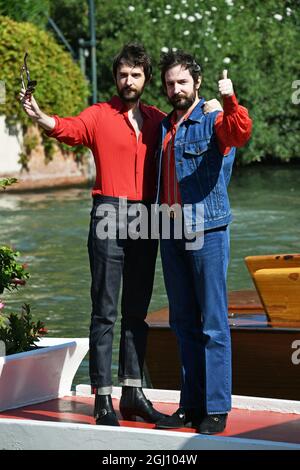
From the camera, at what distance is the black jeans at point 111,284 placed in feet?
19.2

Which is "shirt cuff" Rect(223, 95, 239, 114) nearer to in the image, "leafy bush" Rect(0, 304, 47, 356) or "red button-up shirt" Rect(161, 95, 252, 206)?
"red button-up shirt" Rect(161, 95, 252, 206)

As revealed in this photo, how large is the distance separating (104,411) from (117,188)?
102 cm

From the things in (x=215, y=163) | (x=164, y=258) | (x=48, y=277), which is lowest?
(x=48, y=277)

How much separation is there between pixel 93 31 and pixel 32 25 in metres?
1.27

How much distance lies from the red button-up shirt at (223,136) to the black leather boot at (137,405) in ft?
3.14

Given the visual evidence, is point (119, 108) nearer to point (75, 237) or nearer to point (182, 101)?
point (182, 101)

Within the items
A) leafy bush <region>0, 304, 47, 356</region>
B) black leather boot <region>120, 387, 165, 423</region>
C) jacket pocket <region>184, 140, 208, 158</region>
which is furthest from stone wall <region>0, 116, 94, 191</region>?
jacket pocket <region>184, 140, 208, 158</region>

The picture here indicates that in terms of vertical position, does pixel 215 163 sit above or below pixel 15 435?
above

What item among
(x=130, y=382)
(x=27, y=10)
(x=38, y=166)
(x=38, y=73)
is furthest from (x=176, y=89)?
(x=27, y=10)

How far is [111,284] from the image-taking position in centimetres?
587

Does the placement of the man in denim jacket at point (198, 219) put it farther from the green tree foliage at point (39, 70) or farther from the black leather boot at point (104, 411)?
the green tree foliage at point (39, 70)

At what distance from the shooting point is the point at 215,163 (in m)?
5.62
